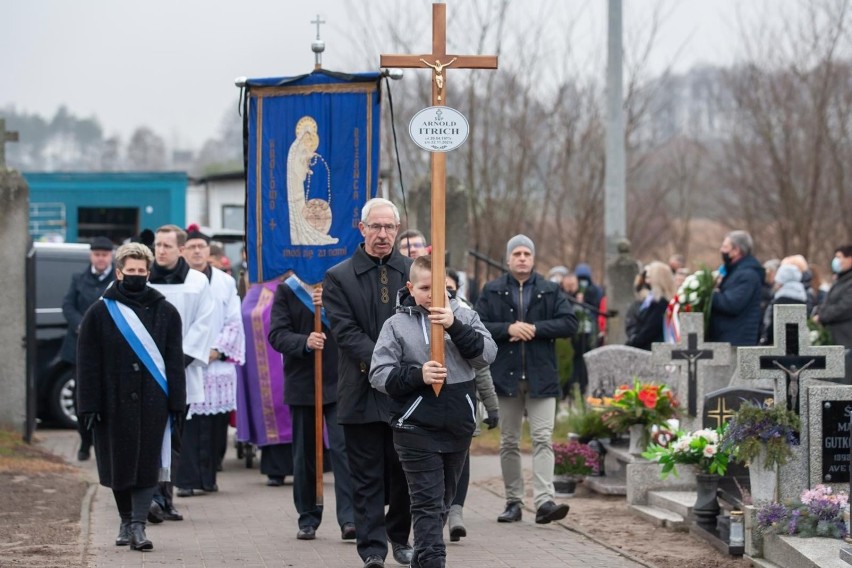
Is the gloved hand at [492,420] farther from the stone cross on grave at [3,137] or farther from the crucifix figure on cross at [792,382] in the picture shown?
the stone cross on grave at [3,137]

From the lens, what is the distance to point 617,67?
17250mm

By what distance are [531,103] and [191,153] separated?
90.7 m

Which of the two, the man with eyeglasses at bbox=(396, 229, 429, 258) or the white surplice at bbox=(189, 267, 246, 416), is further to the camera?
the white surplice at bbox=(189, 267, 246, 416)


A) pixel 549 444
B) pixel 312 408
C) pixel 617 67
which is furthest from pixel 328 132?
pixel 617 67

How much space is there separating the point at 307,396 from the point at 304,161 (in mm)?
1820

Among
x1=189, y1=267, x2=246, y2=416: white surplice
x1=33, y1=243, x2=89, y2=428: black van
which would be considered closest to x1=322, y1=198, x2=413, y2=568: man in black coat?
x1=189, y1=267, x2=246, y2=416: white surplice

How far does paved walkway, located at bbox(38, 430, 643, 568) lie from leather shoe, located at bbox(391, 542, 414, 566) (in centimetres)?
17

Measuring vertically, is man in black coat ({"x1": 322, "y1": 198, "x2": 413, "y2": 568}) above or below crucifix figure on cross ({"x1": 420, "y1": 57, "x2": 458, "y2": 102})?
below

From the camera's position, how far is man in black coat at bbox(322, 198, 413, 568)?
26.9ft

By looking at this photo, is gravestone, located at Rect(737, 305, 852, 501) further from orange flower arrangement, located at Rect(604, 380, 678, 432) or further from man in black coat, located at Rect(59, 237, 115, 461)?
man in black coat, located at Rect(59, 237, 115, 461)

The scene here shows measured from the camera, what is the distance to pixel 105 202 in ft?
105

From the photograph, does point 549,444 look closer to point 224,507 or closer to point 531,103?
point 224,507

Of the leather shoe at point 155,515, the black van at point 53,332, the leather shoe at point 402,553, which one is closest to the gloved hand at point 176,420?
the leather shoe at point 155,515

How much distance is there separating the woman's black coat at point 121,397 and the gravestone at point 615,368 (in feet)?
18.0
